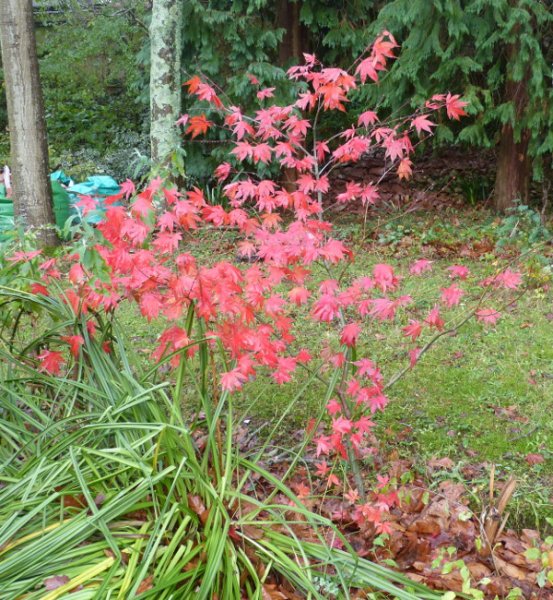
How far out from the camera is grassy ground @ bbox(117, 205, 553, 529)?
125 inches

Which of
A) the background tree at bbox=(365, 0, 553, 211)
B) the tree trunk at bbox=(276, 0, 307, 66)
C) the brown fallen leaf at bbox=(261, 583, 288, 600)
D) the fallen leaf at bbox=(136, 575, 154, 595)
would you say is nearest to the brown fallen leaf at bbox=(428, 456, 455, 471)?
the brown fallen leaf at bbox=(261, 583, 288, 600)

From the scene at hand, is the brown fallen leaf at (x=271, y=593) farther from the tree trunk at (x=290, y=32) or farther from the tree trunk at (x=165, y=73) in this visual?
the tree trunk at (x=290, y=32)

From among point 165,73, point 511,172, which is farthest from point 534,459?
point 165,73

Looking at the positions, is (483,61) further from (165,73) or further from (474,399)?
(474,399)

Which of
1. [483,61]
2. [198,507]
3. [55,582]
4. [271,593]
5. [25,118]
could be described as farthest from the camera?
[25,118]

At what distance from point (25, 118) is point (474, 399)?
234 inches

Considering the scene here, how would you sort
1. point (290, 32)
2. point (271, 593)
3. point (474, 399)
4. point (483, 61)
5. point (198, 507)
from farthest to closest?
point (290, 32) → point (483, 61) → point (474, 399) → point (198, 507) → point (271, 593)

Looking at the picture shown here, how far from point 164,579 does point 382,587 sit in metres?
0.77

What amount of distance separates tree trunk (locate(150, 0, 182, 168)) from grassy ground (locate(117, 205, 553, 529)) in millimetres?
2554

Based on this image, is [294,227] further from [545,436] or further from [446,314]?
[446,314]

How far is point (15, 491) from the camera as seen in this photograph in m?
2.30

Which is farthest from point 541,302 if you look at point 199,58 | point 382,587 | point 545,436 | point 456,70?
point 199,58

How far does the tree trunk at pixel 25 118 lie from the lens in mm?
6844

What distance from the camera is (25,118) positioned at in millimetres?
7176
